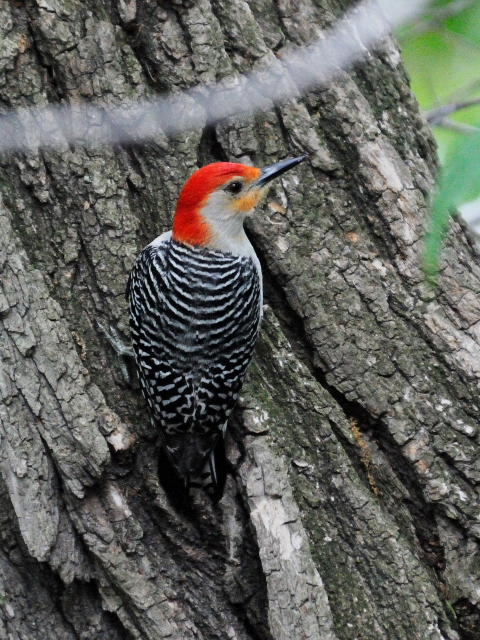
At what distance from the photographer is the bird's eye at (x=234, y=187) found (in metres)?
3.09

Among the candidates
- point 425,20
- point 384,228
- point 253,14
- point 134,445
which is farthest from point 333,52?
point 425,20

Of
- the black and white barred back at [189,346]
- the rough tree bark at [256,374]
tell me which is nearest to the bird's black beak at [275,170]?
the rough tree bark at [256,374]

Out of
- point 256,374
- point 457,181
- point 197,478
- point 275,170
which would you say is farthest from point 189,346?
point 457,181

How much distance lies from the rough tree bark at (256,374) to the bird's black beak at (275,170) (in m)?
0.17

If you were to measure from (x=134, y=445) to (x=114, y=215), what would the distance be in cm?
99

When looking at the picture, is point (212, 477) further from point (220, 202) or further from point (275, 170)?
point (275, 170)

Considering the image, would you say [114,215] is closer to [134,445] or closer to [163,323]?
[163,323]

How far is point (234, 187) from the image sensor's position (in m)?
3.10

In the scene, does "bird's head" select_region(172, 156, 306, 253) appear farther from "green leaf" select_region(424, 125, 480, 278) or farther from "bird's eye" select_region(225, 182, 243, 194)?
"green leaf" select_region(424, 125, 480, 278)

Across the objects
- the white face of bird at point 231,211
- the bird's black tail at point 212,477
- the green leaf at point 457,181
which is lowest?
the bird's black tail at point 212,477

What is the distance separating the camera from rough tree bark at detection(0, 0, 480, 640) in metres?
2.86

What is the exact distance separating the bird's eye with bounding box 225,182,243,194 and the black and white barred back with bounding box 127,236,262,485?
0.33m

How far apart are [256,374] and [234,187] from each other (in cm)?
83

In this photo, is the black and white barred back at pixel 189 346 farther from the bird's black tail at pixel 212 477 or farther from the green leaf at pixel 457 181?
the green leaf at pixel 457 181
